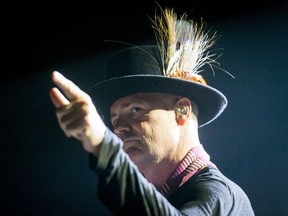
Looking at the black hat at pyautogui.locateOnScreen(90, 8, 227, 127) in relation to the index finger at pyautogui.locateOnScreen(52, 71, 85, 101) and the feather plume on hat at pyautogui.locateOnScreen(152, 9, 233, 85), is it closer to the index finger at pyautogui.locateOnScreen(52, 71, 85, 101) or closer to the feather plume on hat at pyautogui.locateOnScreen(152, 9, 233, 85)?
the feather plume on hat at pyautogui.locateOnScreen(152, 9, 233, 85)

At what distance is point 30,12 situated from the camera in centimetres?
277

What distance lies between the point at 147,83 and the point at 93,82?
104 cm

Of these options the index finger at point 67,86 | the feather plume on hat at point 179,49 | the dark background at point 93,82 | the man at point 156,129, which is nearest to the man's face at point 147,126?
the man at point 156,129

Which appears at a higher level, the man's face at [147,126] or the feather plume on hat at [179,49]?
the feather plume on hat at [179,49]

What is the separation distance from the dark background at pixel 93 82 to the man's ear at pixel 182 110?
2.59ft

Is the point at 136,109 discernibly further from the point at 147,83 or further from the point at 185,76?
the point at 185,76

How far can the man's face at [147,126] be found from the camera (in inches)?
75.2

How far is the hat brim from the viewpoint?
202 cm

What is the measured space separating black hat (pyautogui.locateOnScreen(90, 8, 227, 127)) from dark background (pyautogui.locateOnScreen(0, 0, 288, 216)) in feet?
2.04

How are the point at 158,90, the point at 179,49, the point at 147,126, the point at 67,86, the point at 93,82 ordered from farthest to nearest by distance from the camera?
the point at 93,82, the point at 179,49, the point at 158,90, the point at 147,126, the point at 67,86

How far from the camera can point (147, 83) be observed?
6.67 ft

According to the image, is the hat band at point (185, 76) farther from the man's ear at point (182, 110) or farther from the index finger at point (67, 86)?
the index finger at point (67, 86)

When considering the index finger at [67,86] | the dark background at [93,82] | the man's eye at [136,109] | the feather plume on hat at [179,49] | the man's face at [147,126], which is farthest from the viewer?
the dark background at [93,82]

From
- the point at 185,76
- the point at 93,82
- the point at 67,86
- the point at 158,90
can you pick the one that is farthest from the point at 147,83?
the point at 93,82
